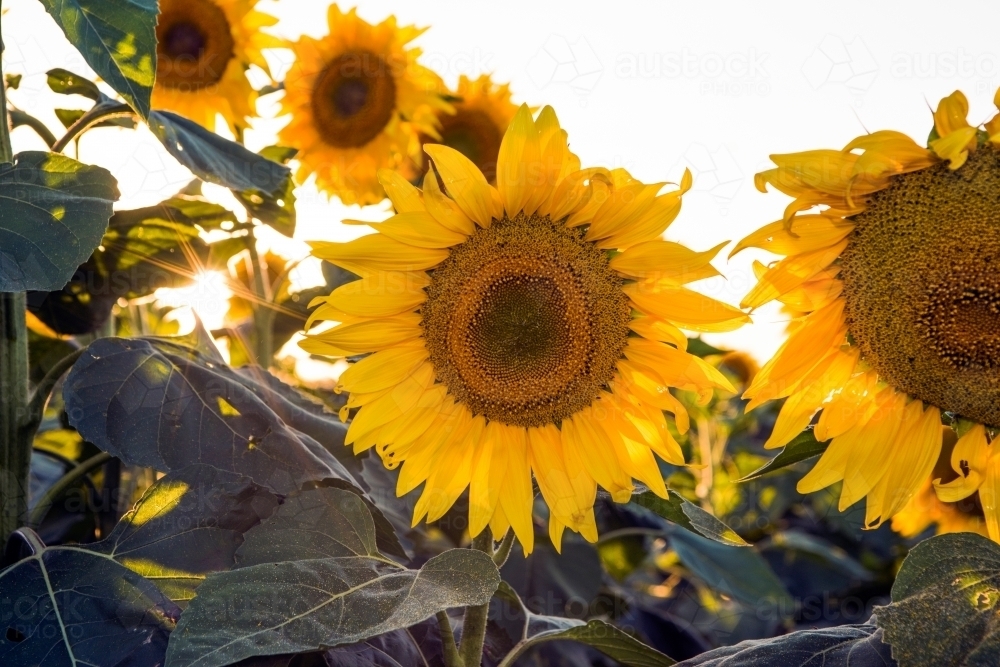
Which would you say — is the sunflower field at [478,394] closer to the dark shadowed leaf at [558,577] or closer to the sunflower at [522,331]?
the sunflower at [522,331]

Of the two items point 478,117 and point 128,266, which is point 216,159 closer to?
point 128,266

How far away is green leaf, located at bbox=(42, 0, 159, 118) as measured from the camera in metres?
1.33

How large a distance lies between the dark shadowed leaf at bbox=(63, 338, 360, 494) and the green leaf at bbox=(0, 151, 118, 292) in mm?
208

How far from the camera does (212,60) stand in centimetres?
278

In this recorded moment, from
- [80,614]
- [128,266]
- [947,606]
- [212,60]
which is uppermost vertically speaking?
[212,60]

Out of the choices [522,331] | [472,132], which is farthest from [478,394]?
[472,132]

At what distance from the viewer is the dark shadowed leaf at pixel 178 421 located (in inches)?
55.7

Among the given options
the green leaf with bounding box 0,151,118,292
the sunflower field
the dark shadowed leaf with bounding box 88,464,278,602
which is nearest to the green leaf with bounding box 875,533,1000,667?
the sunflower field

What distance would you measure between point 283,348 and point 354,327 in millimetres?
1252

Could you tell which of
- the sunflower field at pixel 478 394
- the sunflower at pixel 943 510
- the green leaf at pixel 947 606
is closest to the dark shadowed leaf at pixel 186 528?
the sunflower field at pixel 478 394

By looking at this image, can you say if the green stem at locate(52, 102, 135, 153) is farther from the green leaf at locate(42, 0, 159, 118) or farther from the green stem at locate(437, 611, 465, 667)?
the green stem at locate(437, 611, 465, 667)

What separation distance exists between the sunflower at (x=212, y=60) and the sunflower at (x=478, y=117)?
0.58 metres

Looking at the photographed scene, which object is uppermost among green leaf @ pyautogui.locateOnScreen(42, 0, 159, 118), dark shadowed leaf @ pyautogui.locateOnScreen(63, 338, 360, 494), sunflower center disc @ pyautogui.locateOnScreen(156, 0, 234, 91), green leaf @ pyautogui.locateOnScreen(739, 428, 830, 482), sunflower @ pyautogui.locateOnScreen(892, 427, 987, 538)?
sunflower center disc @ pyautogui.locateOnScreen(156, 0, 234, 91)

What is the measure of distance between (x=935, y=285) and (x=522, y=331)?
25.4 inches
